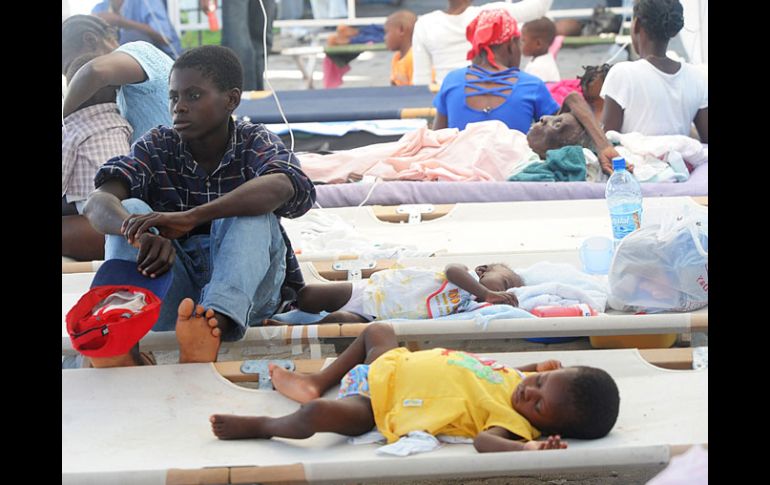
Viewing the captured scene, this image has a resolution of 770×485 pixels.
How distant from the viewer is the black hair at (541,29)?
7.84 m

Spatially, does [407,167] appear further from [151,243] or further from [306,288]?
[151,243]

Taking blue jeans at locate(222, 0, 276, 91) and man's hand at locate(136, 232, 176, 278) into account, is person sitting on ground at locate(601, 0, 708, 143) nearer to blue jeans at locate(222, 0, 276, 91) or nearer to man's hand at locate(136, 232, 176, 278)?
man's hand at locate(136, 232, 176, 278)

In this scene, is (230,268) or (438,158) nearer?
(230,268)

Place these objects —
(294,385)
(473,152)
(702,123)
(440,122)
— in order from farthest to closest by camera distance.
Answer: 1. (440,122)
2. (702,123)
3. (473,152)
4. (294,385)

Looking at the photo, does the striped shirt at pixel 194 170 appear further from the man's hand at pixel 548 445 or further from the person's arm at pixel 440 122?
the person's arm at pixel 440 122

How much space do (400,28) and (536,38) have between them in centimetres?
131

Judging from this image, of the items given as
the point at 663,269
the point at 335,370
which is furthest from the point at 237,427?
the point at 663,269

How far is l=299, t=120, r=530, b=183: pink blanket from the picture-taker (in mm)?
5176

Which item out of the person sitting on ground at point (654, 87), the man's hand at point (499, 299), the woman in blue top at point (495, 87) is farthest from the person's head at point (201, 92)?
the person sitting on ground at point (654, 87)

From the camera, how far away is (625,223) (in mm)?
3826

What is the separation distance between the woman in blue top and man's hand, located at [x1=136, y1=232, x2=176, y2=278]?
3038 mm

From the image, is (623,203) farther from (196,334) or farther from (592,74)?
(592,74)

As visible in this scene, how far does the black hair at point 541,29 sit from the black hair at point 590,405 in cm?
571

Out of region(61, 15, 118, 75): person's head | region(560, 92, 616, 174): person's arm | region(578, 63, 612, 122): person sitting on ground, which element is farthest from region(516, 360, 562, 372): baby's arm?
region(578, 63, 612, 122): person sitting on ground
